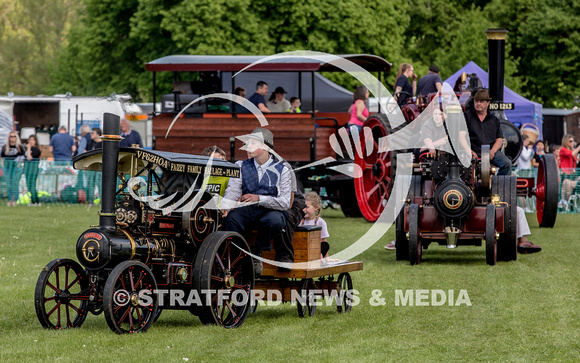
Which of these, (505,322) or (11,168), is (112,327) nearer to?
(505,322)

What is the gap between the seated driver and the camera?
858cm

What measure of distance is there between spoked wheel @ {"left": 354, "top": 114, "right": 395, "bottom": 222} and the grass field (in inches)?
174

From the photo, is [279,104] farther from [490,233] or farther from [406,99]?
[490,233]

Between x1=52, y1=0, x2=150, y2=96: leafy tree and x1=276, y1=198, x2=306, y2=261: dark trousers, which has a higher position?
x1=52, y1=0, x2=150, y2=96: leafy tree

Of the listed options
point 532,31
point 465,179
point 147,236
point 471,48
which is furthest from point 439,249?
point 532,31

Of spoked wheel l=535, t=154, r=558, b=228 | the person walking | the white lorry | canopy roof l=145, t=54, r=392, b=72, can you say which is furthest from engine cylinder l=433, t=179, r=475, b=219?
the white lorry

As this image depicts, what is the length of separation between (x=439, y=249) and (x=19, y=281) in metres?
6.52

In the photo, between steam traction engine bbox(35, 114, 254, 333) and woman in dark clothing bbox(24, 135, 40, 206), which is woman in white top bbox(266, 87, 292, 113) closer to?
woman in dark clothing bbox(24, 135, 40, 206)

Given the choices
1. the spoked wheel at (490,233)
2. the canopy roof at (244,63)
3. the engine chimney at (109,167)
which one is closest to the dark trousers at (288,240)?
the engine chimney at (109,167)

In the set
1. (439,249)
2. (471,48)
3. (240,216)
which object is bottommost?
(439,249)


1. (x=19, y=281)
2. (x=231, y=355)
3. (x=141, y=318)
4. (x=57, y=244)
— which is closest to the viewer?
(x=231, y=355)

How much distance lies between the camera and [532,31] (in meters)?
43.3

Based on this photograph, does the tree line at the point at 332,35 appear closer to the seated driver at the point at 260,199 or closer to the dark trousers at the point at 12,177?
the dark trousers at the point at 12,177

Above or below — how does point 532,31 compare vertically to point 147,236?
above
